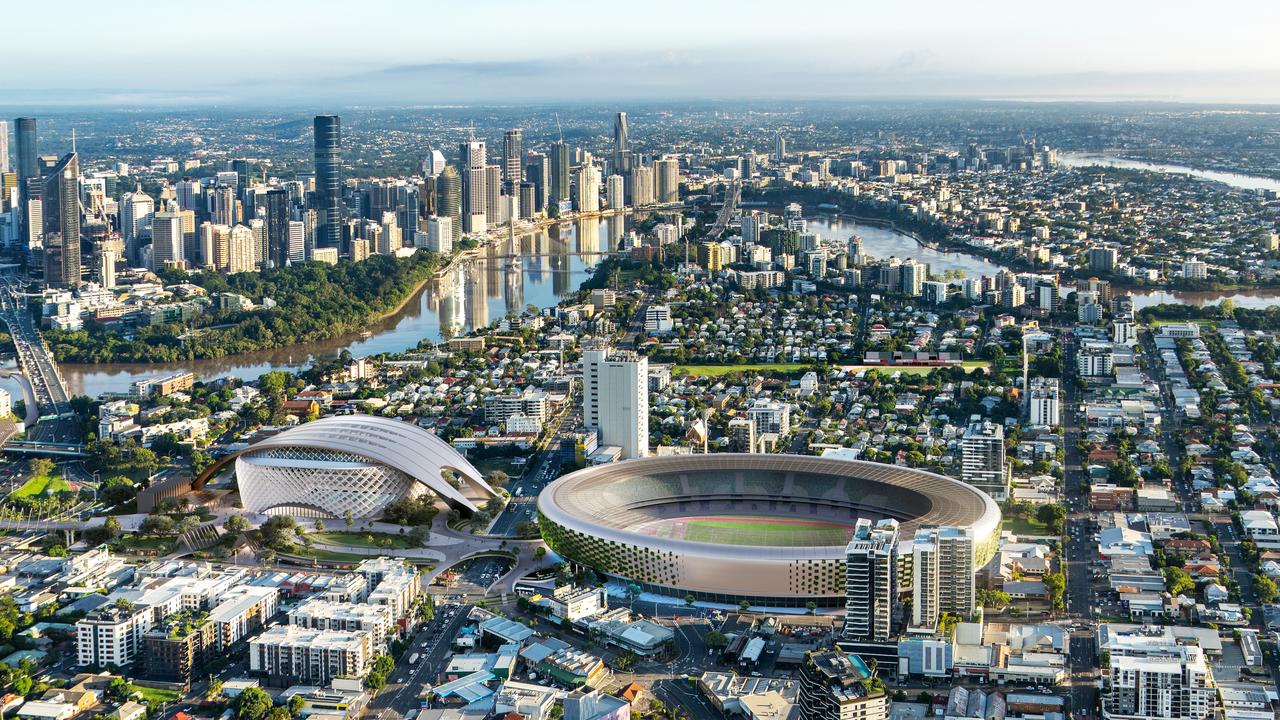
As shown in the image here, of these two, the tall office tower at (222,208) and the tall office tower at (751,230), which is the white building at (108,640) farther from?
the tall office tower at (222,208)

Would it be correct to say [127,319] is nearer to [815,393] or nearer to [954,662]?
[815,393]

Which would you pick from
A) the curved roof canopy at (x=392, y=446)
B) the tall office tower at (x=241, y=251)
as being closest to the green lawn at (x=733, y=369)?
the curved roof canopy at (x=392, y=446)

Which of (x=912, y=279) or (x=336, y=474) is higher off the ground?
(x=912, y=279)

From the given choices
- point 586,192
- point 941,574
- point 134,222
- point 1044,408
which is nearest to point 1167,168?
point 586,192

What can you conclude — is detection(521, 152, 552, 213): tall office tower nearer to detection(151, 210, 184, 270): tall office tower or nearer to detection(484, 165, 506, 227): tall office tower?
detection(484, 165, 506, 227): tall office tower

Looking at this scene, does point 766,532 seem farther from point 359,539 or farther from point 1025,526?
point 359,539

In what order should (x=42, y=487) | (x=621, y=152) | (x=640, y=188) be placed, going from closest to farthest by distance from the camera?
(x=42, y=487) < (x=640, y=188) < (x=621, y=152)
